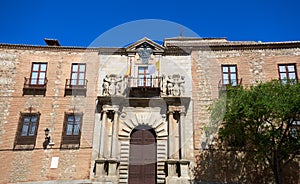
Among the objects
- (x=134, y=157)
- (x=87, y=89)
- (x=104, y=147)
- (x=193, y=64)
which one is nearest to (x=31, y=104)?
(x=87, y=89)

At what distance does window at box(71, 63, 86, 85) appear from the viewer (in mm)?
16984

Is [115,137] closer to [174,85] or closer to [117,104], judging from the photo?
[117,104]

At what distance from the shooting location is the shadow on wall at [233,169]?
47.6 feet

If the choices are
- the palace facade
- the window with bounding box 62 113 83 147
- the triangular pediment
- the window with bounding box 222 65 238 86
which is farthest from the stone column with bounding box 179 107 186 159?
the window with bounding box 62 113 83 147

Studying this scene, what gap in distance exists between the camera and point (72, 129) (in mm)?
15852

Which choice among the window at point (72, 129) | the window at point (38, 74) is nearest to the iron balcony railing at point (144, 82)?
the window at point (72, 129)

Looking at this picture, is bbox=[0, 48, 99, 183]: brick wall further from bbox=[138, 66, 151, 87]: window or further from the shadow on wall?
the shadow on wall

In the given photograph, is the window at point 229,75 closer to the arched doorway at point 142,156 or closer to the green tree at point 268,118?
the green tree at point 268,118

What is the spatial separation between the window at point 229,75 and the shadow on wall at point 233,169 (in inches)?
160

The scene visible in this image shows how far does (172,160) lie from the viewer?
14461 mm

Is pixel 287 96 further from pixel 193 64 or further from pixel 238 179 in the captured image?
pixel 193 64

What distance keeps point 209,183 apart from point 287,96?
565 cm

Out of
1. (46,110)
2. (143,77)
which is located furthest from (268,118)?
(46,110)

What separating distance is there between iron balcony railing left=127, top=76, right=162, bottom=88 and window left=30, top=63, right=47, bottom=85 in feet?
16.6
